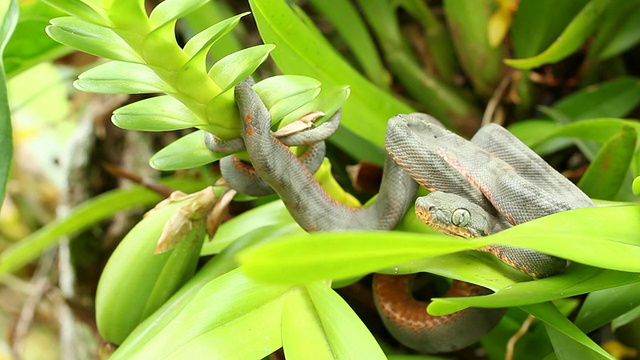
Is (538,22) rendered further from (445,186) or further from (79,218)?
(79,218)

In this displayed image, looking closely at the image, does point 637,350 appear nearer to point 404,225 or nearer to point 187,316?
point 404,225

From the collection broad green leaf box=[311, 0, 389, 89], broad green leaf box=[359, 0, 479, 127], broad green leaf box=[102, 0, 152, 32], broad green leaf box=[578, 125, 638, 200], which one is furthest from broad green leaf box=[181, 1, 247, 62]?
broad green leaf box=[578, 125, 638, 200]

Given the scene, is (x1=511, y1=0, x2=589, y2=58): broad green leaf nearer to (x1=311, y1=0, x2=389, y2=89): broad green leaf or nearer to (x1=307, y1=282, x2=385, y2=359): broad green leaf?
(x1=311, y1=0, x2=389, y2=89): broad green leaf

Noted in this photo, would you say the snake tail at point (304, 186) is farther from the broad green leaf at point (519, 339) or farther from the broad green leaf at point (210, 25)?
the broad green leaf at point (210, 25)

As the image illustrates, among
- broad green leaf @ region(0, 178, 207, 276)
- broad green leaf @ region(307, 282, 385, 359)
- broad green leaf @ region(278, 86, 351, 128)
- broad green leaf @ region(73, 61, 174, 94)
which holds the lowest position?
broad green leaf @ region(0, 178, 207, 276)

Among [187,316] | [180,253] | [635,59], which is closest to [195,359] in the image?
[187,316]

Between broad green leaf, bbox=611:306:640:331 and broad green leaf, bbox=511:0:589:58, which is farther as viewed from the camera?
broad green leaf, bbox=511:0:589:58
